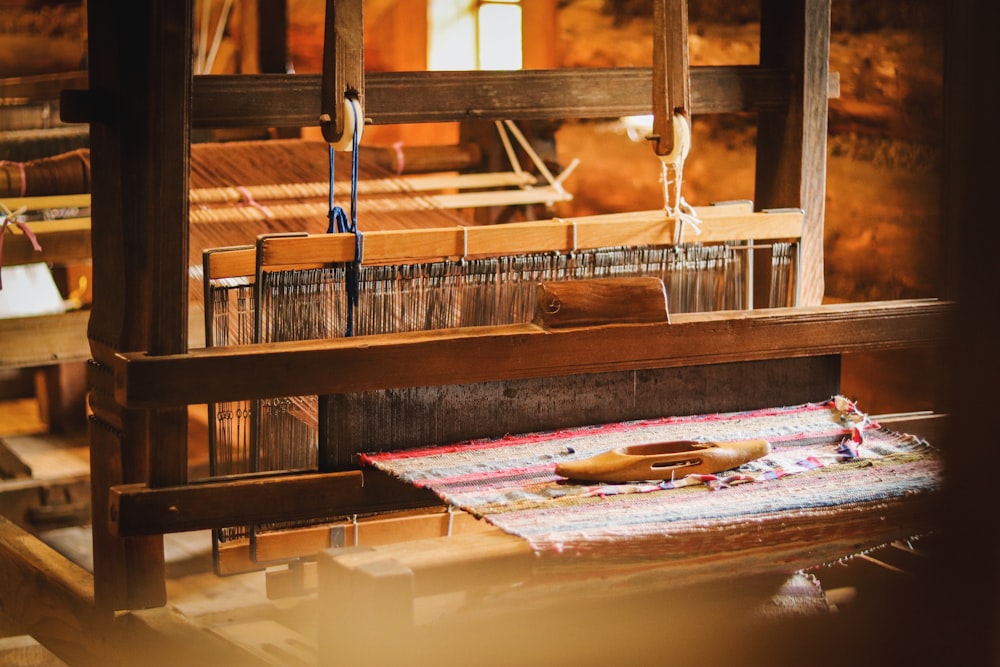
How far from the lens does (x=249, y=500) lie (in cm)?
223

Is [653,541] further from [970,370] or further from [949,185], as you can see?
[949,185]

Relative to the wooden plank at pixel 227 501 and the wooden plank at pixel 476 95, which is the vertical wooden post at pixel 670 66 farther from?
the wooden plank at pixel 227 501

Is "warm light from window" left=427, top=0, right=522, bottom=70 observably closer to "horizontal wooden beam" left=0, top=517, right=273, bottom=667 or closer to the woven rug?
"horizontal wooden beam" left=0, top=517, right=273, bottom=667

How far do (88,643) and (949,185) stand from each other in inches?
90.1

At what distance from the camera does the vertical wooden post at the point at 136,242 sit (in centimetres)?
212

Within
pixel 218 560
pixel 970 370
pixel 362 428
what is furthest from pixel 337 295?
pixel 970 370

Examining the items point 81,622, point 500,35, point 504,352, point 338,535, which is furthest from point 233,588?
point 500,35

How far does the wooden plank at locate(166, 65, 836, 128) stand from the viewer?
252 cm

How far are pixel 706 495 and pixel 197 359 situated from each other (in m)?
0.88

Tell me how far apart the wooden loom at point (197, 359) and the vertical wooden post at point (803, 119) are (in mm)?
393

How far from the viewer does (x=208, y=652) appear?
236 centimetres

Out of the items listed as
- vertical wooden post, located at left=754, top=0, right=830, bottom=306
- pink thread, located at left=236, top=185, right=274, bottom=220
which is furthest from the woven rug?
pink thread, located at left=236, top=185, right=274, bottom=220

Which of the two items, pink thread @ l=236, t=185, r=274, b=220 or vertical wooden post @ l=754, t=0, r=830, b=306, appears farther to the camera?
pink thread @ l=236, t=185, r=274, b=220

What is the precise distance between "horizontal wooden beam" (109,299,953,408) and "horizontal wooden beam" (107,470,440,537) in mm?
177
